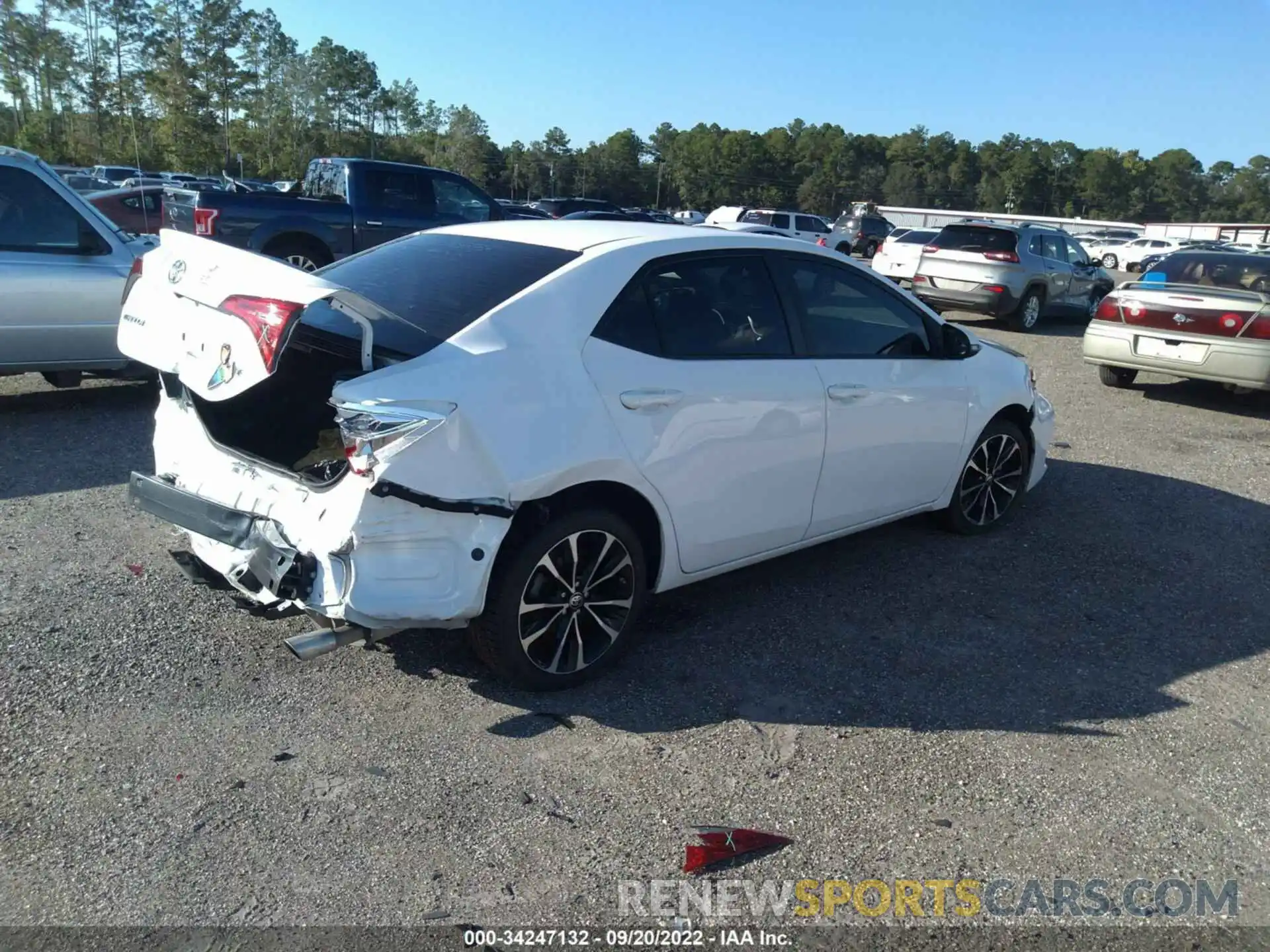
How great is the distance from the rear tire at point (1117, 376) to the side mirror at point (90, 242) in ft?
32.2

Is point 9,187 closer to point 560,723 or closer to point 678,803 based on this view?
point 560,723

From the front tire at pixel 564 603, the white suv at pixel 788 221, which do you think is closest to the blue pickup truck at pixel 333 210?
the front tire at pixel 564 603

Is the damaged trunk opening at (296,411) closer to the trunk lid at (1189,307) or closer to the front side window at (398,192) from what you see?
the trunk lid at (1189,307)

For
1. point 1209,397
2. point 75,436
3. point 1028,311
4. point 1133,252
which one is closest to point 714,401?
point 75,436

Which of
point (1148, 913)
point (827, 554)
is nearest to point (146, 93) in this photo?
point (827, 554)

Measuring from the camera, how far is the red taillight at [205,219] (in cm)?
1227

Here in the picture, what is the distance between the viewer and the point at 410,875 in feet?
9.02

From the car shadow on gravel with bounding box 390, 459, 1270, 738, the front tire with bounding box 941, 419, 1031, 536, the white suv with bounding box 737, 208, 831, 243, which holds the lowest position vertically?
the car shadow on gravel with bounding box 390, 459, 1270, 738

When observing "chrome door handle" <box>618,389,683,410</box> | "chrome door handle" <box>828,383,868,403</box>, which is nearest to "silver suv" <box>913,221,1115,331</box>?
"chrome door handle" <box>828,383,868,403</box>

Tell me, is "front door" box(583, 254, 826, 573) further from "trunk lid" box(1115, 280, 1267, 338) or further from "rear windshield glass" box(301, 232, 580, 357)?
"trunk lid" box(1115, 280, 1267, 338)

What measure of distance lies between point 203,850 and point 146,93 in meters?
47.6

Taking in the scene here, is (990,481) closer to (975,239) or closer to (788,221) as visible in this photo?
(975,239)

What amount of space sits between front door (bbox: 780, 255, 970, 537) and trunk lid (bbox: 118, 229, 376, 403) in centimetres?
216

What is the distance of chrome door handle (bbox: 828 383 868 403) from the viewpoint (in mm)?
4453
